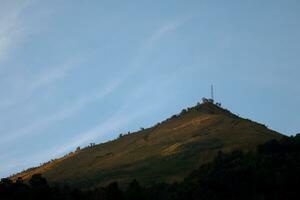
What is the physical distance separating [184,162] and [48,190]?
87133mm

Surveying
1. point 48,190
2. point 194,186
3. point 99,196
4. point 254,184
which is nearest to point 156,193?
point 194,186

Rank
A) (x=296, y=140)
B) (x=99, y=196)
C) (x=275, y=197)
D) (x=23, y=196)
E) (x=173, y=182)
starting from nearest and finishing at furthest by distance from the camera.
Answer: (x=23, y=196), (x=99, y=196), (x=275, y=197), (x=173, y=182), (x=296, y=140)

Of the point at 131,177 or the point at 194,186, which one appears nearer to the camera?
the point at 194,186

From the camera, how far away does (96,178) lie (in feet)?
639

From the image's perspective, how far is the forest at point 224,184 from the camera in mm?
111812

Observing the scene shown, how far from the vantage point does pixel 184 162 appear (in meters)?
193

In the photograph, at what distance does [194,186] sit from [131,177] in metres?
39.8

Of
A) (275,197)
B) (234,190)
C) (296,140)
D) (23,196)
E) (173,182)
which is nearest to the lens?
(23,196)

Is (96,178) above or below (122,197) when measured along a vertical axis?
above

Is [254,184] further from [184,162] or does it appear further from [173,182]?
[184,162]

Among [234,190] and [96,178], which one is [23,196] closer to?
[234,190]

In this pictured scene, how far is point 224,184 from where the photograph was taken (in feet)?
490

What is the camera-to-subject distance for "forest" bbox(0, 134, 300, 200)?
111812 millimetres

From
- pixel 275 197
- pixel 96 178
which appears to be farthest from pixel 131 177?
pixel 275 197
